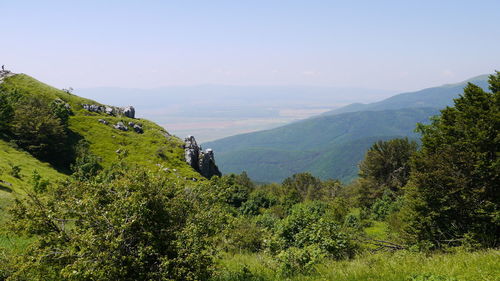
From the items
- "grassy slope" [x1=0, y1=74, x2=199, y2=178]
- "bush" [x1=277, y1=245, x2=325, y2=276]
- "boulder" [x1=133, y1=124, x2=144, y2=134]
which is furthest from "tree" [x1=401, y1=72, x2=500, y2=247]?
"boulder" [x1=133, y1=124, x2=144, y2=134]

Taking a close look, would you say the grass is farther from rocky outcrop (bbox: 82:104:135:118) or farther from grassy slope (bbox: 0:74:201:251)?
rocky outcrop (bbox: 82:104:135:118)

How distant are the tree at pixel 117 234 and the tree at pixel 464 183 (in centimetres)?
1713

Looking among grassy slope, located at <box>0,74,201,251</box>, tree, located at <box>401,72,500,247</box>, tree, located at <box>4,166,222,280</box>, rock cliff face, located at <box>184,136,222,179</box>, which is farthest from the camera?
rock cliff face, located at <box>184,136,222,179</box>

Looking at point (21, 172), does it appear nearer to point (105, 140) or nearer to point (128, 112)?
point (105, 140)

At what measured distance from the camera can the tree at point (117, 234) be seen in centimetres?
658

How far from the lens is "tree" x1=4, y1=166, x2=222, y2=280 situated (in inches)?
259

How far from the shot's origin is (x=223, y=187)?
408 inches

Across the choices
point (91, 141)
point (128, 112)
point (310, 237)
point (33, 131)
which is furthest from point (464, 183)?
point (128, 112)

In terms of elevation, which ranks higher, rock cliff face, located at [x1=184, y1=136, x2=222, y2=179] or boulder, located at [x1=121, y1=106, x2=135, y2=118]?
boulder, located at [x1=121, y1=106, x2=135, y2=118]

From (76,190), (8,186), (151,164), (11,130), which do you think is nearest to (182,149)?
(151,164)

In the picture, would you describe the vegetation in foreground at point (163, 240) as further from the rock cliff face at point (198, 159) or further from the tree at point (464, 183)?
the rock cliff face at point (198, 159)

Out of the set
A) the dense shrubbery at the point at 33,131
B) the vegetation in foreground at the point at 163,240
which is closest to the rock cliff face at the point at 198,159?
the dense shrubbery at the point at 33,131

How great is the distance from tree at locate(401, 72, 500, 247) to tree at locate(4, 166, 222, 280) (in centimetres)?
1713

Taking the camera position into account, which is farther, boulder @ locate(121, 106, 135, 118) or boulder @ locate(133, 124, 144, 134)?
boulder @ locate(121, 106, 135, 118)
